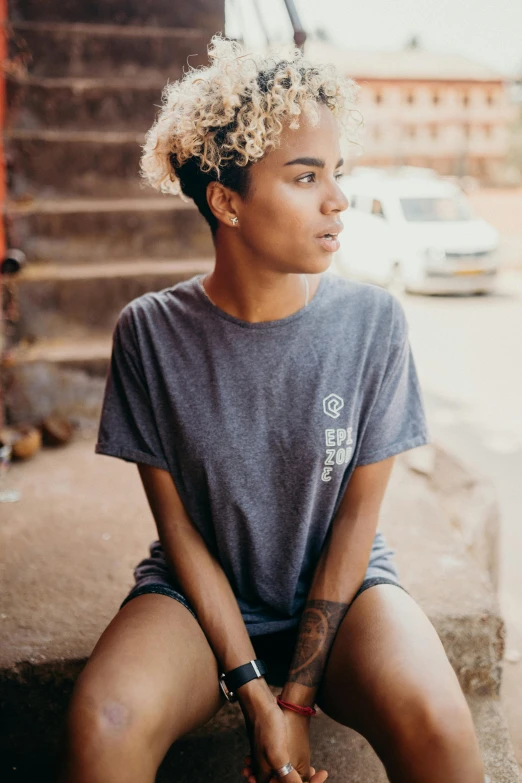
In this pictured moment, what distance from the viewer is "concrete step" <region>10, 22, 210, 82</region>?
438 cm

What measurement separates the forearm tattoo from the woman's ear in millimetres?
899

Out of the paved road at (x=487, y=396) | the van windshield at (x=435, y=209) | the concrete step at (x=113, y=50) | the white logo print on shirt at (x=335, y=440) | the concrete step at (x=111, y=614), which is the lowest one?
the paved road at (x=487, y=396)

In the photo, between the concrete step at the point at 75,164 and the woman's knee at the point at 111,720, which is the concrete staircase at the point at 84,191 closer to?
the concrete step at the point at 75,164

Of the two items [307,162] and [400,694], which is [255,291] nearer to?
[307,162]

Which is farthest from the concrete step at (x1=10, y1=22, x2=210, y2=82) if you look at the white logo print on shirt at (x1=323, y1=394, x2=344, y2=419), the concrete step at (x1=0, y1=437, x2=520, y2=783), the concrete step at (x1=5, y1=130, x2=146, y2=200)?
the white logo print on shirt at (x1=323, y1=394, x2=344, y2=419)

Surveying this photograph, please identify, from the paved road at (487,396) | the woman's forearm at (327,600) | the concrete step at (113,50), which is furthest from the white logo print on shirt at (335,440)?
the concrete step at (113,50)

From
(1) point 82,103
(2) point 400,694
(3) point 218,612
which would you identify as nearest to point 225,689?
(3) point 218,612

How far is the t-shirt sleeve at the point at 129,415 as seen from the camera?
1.69 metres

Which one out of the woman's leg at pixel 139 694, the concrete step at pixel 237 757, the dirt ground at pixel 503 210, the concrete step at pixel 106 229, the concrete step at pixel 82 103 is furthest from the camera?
the dirt ground at pixel 503 210

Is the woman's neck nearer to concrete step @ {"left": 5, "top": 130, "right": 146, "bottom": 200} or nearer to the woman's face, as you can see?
the woman's face

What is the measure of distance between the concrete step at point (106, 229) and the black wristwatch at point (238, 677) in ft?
9.84

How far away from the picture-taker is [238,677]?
5.01 ft

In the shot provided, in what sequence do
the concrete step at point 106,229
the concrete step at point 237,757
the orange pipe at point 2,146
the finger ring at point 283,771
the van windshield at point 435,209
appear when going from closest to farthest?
the finger ring at point 283,771 < the concrete step at point 237,757 < the orange pipe at point 2,146 < the concrete step at point 106,229 < the van windshield at point 435,209

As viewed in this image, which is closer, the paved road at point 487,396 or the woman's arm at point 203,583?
the woman's arm at point 203,583
